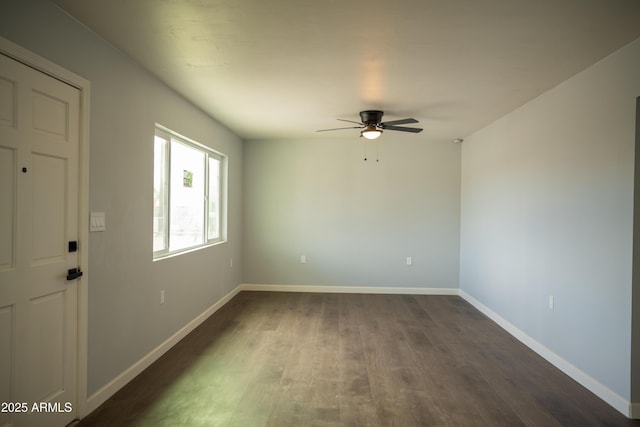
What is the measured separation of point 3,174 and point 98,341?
1266 millimetres

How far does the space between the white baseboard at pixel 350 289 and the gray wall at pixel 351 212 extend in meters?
0.07

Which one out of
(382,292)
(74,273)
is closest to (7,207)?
(74,273)

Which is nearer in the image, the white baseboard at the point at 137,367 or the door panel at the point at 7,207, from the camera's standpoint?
the door panel at the point at 7,207

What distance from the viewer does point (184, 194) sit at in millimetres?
4055

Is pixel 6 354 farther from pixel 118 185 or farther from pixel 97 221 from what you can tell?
pixel 118 185

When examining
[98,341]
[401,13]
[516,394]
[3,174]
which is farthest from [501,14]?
[98,341]

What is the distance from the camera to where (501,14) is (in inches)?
81.0

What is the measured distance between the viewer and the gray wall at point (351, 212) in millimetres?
5820

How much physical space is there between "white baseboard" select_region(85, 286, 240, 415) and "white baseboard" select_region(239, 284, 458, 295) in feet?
4.94

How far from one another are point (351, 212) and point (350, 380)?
11.0ft

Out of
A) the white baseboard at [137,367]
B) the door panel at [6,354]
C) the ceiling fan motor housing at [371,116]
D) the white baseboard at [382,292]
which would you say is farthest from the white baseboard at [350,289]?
the door panel at [6,354]

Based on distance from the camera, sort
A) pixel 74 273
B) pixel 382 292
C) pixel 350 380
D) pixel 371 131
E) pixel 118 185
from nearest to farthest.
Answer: pixel 74 273 < pixel 118 185 < pixel 350 380 < pixel 371 131 < pixel 382 292

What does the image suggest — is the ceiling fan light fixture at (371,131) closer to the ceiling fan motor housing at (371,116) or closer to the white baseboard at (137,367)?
the ceiling fan motor housing at (371,116)

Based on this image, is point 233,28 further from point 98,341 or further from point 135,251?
Answer: point 98,341
